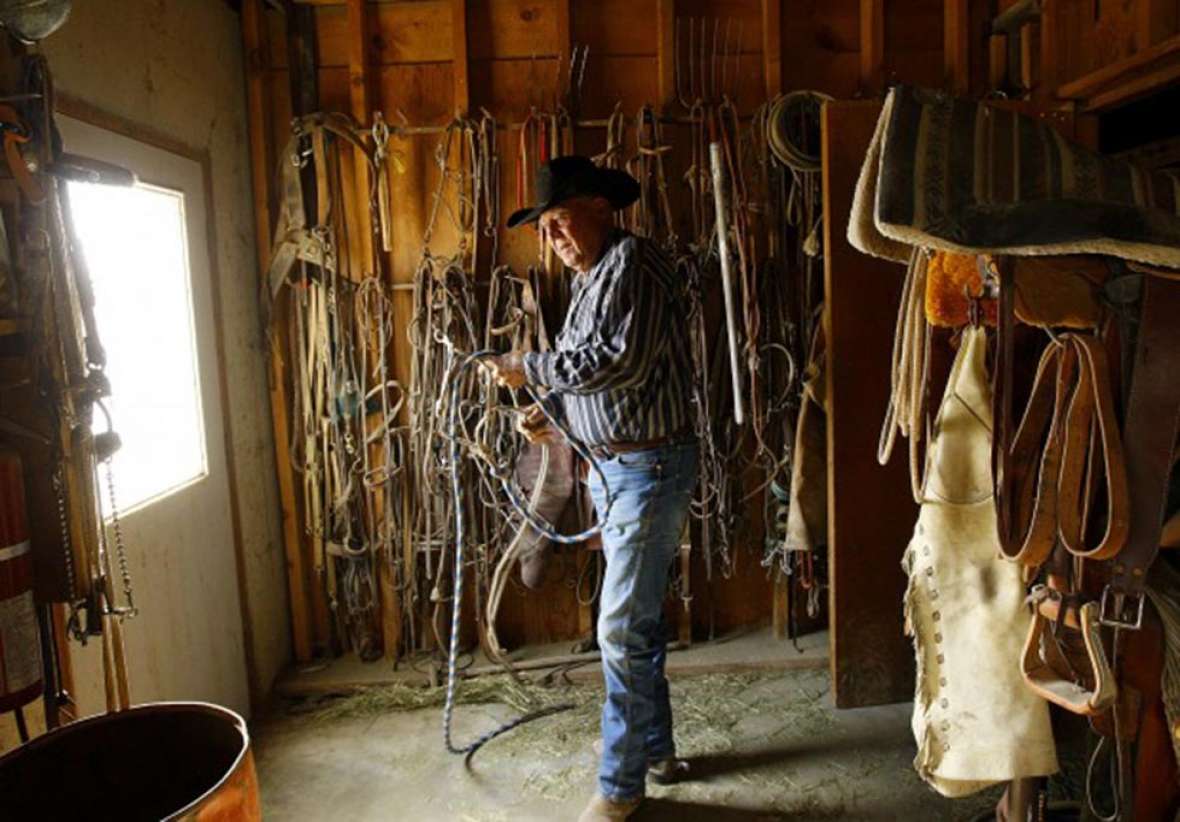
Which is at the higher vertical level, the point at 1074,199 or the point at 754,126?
the point at 754,126

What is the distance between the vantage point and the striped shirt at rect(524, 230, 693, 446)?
222cm

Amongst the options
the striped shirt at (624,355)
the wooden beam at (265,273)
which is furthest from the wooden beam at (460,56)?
the striped shirt at (624,355)

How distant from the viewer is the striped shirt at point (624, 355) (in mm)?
2219

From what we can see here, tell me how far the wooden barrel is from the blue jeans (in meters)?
1.34

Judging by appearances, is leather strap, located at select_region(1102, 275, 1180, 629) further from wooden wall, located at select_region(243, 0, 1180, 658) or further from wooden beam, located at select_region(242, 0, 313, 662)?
wooden beam, located at select_region(242, 0, 313, 662)

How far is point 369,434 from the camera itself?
3.54 meters

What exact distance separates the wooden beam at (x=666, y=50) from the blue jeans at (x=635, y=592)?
1.69 meters

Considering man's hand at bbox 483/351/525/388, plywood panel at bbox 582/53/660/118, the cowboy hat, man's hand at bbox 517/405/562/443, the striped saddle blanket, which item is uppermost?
plywood panel at bbox 582/53/660/118

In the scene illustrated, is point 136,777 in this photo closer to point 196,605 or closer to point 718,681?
point 196,605

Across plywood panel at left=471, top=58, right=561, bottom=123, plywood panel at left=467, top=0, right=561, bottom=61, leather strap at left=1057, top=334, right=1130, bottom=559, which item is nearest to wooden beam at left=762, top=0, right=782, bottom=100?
plywood panel at left=471, top=58, right=561, bottom=123

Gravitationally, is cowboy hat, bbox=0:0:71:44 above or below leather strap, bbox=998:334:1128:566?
above

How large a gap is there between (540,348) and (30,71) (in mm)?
1969

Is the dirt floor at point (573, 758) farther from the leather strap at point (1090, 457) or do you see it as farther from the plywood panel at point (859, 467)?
the leather strap at point (1090, 457)

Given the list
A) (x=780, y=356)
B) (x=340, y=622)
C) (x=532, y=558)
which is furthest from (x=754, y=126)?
(x=340, y=622)
